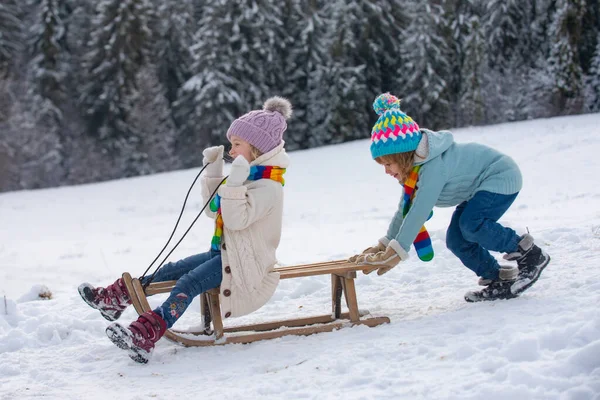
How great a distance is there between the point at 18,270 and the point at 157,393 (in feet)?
18.1

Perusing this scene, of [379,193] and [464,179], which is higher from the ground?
[464,179]

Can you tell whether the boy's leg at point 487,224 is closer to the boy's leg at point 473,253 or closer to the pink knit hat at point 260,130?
the boy's leg at point 473,253

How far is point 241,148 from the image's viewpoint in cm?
428

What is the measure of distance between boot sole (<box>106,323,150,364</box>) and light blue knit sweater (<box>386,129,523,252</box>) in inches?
65.8

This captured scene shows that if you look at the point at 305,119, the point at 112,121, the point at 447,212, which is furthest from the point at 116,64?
the point at 447,212

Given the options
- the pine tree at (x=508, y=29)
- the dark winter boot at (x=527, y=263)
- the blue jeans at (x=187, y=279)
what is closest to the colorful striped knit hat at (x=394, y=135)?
the dark winter boot at (x=527, y=263)

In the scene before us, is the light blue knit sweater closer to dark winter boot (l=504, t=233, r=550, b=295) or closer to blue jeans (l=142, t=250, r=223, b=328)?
dark winter boot (l=504, t=233, r=550, b=295)

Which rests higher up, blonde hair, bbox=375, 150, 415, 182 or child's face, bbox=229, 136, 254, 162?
child's face, bbox=229, 136, 254, 162

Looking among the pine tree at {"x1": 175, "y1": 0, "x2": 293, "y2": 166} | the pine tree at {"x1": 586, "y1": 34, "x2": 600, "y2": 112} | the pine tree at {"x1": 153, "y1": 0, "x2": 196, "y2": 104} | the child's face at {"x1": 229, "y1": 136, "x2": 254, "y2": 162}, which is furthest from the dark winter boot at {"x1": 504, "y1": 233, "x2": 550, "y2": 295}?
the pine tree at {"x1": 153, "y1": 0, "x2": 196, "y2": 104}

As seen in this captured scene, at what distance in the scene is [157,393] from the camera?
3375mm

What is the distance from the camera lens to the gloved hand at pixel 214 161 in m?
4.53

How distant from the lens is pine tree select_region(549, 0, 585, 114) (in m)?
28.1

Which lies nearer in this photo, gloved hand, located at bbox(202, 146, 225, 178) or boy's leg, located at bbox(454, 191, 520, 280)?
boy's leg, located at bbox(454, 191, 520, 280)

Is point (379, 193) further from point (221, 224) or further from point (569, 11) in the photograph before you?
point (569, 11)
